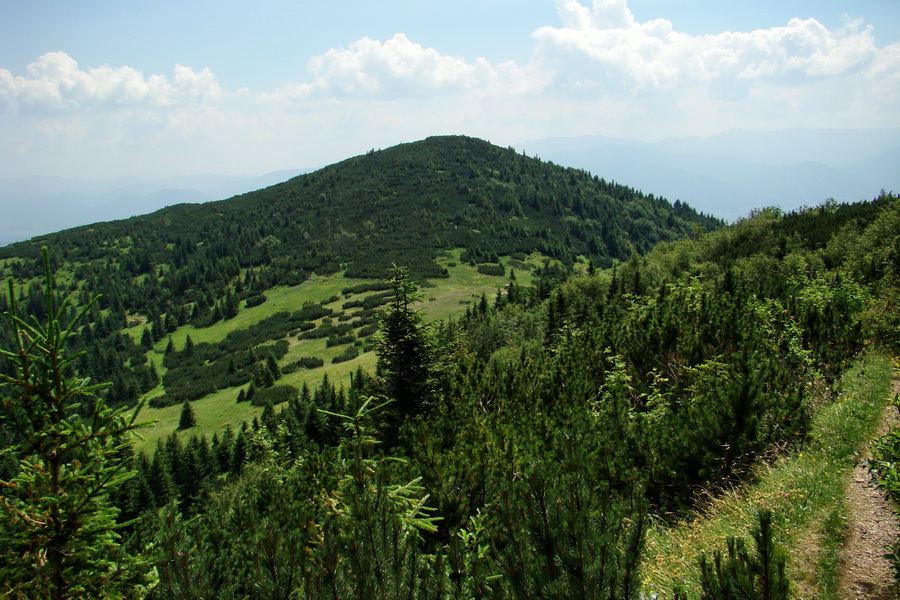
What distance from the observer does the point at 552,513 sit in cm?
405

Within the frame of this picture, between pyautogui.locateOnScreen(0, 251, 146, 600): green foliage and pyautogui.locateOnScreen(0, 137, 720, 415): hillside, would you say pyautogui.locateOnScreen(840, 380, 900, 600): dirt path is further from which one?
pyautogui.locateOnScreen(0, 137, 720, 415): hillside

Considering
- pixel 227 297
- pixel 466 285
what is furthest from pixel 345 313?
pixel 227 297

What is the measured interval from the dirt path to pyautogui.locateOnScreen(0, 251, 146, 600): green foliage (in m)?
6.59

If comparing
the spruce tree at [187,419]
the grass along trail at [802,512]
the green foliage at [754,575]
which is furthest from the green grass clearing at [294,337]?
the green foliage at [754,575]

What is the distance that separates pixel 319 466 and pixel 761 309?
1202cm

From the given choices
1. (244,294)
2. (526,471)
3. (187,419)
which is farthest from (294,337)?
(526,471)

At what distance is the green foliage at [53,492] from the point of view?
11.8 ft

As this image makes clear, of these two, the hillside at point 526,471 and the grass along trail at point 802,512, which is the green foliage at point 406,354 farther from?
the grass along trail at point 802,512

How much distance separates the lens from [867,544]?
480 cm

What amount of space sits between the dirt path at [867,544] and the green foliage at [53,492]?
259 inches

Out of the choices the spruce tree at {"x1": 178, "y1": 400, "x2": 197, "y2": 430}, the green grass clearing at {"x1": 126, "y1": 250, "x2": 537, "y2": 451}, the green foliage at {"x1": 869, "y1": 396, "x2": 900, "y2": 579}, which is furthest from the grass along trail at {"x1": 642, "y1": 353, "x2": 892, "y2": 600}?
the spruce tree at {"x1": 178, "y1": 400, "x2": 197, "y2": 430}

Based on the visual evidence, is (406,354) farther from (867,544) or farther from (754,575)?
(754,575)

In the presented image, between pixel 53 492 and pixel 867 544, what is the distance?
7.89 metres

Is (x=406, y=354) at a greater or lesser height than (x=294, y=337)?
greater
